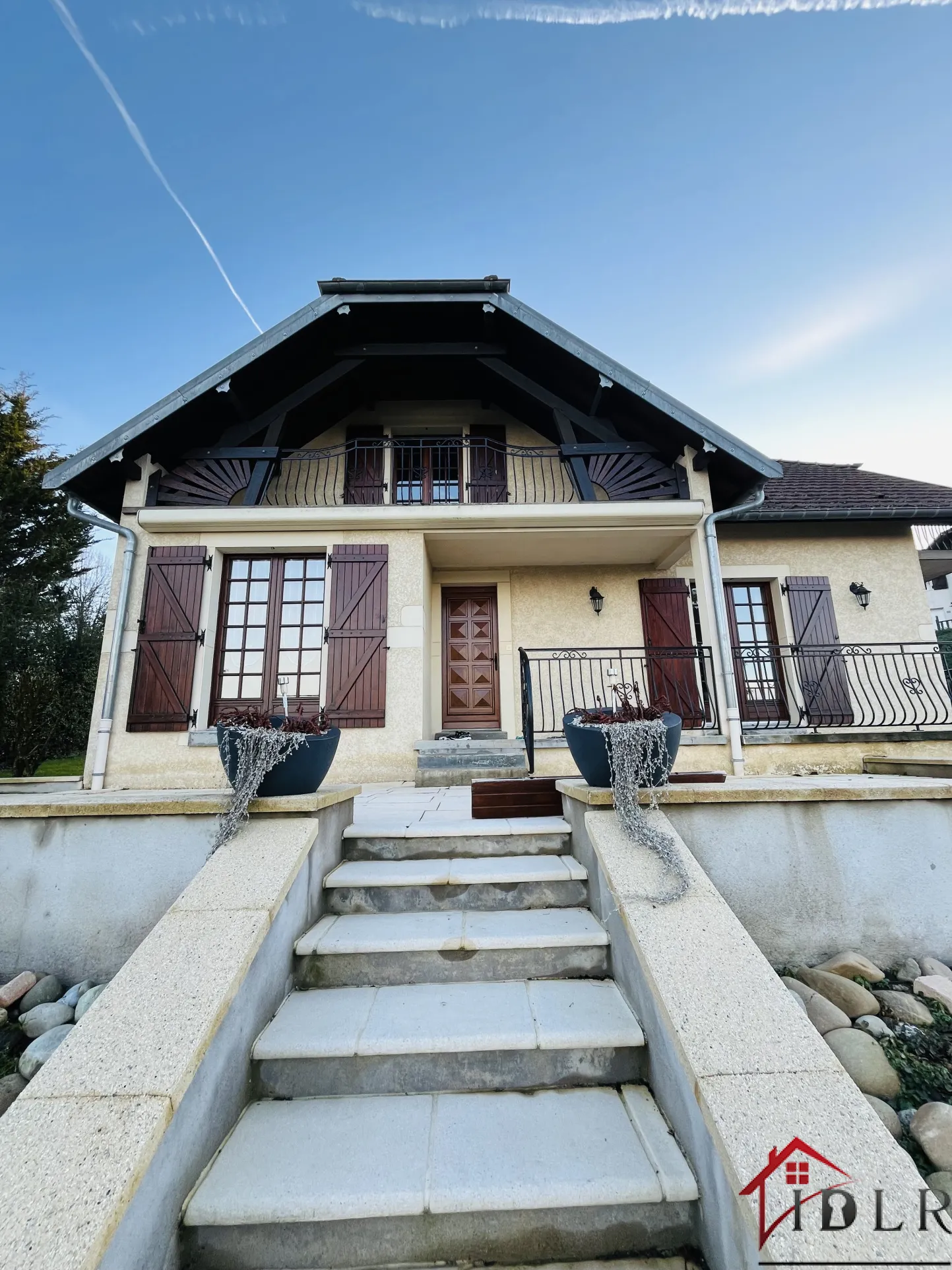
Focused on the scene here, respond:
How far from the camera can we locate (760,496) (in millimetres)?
5676

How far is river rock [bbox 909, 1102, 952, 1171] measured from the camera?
Result: 4.41 feet

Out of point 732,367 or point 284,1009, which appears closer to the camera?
point 284,1009

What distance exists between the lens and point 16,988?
6.95 feet

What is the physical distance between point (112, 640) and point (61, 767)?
186 inches

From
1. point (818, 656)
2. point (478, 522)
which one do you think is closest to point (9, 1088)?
point (478, 522)

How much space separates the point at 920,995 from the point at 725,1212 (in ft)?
5.69

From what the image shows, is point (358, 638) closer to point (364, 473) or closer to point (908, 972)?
point (364, 473)

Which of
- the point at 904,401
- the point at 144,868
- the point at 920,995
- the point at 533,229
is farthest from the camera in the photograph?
the point at 533,229

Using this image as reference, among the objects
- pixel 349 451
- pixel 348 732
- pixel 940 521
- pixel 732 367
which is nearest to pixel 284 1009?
pixel 348 732

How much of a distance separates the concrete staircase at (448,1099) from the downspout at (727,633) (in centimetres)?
367

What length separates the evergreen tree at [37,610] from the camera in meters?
7.95

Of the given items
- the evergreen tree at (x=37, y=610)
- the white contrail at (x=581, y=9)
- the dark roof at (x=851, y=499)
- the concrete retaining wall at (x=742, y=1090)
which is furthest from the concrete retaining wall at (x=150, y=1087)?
the white contrail at (x=581, y=9)

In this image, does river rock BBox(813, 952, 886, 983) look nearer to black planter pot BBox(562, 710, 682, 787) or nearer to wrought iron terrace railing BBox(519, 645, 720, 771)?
black planter pot BBox(562, 710, 682, 787)

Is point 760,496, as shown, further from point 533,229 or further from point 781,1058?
point 533,229
